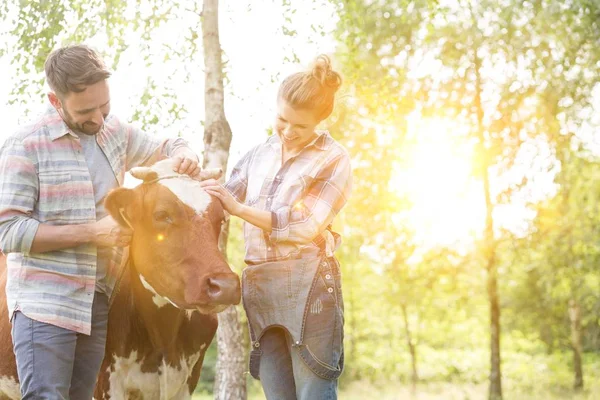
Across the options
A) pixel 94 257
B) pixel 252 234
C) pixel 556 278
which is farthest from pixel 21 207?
pixel 556 278

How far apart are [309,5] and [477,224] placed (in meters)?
8.68

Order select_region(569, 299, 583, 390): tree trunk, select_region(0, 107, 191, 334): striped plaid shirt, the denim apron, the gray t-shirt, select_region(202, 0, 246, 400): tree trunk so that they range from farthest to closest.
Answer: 1. select_region(569, 299, 583, 390): tree trunk
2. select_region(202, 0, 246, 400): tree trunk
3. the gray t-shirt
4. the denim apron
5. select_region(0, 107, 191, 334): striped plaid shirt

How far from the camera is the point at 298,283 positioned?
13.3 feet

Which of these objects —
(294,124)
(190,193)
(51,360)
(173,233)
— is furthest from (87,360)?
(294,124)

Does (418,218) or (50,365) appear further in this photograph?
(418,218)

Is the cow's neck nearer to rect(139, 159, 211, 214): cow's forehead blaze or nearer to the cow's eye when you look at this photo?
the cow's eye

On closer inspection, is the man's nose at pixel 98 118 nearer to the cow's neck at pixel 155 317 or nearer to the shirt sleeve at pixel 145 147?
the shirt sleeve at pixel 145 147

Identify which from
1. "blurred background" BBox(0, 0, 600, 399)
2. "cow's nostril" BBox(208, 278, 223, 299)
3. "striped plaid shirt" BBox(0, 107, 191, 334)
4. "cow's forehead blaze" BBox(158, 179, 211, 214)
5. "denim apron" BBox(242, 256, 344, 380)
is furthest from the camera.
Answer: "blurred background" BBox(0, 0, 600, 399)

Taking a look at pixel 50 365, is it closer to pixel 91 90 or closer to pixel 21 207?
pixel 21 207

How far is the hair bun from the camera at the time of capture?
4066 millimetres

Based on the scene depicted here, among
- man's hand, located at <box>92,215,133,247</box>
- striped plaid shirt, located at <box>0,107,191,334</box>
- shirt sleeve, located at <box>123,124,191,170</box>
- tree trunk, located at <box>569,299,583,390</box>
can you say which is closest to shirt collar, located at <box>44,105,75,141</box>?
striped plaid shirt, located at <box>0,107,191,334</box>

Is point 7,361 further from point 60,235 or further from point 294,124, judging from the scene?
point 294,124

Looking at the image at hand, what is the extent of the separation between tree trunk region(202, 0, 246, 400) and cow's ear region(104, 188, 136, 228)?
4761 millimetres

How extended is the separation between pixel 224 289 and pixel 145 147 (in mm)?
1295
